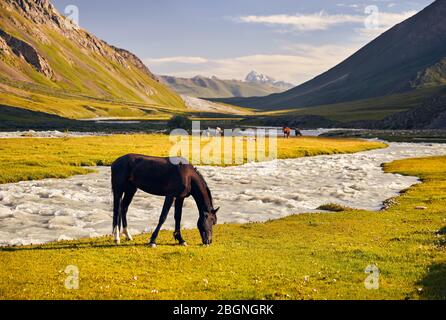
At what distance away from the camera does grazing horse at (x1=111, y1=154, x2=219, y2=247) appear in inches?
818

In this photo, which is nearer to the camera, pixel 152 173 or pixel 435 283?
pixel 435 283

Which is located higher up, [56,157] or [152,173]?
[152,173]

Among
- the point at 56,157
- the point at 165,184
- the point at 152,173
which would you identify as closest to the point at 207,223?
the point at 165,184

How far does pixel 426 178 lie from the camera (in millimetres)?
54250

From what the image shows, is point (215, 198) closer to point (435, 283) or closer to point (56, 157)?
point (435, 283)

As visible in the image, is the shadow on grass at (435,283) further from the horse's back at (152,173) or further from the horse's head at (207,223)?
the horse's back at (152,173)

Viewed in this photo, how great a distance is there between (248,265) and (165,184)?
17.0ft

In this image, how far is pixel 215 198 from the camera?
40062mm

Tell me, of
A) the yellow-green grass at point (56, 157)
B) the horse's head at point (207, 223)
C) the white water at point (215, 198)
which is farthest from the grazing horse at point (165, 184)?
the yellow-green grass at point (56, 157)
